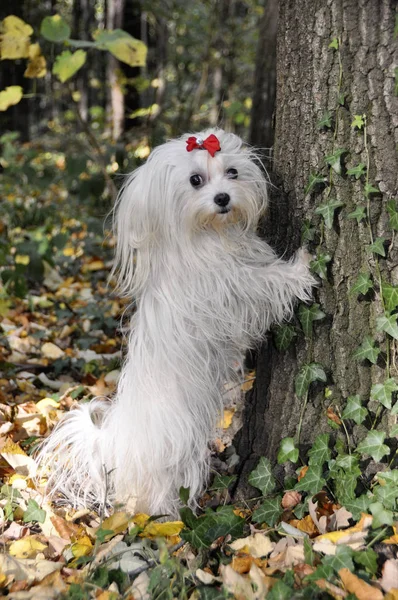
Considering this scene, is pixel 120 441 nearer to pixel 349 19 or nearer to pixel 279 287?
pixel 279 287

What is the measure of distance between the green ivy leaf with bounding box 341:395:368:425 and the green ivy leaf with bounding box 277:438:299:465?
26 cm

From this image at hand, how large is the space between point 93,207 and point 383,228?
19.9ft

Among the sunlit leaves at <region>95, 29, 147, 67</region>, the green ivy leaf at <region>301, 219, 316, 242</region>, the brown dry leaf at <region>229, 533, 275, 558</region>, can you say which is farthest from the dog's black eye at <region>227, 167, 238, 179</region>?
the sunlit leaves at <region>95, 29, 147, 67</region>

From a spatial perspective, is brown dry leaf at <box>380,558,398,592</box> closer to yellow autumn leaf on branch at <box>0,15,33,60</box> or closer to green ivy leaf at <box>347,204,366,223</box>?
green ivy leaf at <box>347,204,366,223</box>

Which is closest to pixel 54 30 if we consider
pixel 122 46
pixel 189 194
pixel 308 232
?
pixel 122 46

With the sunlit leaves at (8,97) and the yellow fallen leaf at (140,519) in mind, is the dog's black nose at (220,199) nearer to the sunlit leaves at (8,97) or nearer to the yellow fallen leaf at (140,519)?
the yellow fallen leaf at (140,519)

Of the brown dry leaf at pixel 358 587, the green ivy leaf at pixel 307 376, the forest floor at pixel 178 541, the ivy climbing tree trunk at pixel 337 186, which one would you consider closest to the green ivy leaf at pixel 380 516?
the forest floor at pixel 178 541

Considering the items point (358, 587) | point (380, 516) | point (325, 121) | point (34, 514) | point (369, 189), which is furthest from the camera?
point (34, 514)

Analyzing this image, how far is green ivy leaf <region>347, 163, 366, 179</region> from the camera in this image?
2531 mm

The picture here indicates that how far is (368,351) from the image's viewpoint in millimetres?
2621

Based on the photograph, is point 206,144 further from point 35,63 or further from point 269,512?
point 35,63

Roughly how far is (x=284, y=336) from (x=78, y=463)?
3.74 feet

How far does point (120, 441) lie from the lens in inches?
117

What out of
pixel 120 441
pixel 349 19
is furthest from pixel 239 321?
pixel 349 19
